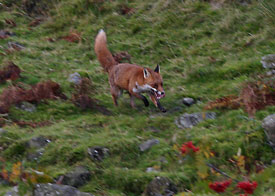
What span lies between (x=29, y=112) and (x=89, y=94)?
1.37 metres

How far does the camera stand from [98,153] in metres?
7.14

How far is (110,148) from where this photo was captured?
7211mm

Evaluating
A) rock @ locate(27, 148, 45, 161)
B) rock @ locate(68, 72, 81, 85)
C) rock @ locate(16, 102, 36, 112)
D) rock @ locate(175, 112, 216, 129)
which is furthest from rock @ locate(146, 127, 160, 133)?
rock @ locate(68, 72, 81, 85)

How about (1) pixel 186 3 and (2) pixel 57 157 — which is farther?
(1) pixel 186 3

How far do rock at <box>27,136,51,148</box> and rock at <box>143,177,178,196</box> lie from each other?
6.80ft

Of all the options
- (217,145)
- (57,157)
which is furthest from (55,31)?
(217,145)

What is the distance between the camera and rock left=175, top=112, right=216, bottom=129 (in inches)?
316

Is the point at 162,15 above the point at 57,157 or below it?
below

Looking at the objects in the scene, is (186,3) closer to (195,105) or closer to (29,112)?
(195,105)

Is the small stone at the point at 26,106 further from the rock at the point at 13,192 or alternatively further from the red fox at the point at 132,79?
the rock at the point at 13,192

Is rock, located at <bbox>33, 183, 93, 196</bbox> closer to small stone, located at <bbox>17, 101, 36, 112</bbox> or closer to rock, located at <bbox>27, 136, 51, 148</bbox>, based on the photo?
rock, located at <bbox>27, 136, 51, 148</bbox>

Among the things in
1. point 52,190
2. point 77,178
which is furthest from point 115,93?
point 52,190

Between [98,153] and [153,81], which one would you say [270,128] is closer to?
[98,153]

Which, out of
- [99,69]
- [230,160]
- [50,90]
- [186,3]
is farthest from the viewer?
[186,3]
